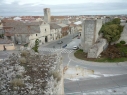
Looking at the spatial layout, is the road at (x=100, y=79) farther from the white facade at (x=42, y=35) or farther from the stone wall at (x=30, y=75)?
the white facade at (x=42, y=35)

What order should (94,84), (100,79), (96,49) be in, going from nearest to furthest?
1. (94,84)
2. (100,79)
3. (96,49)

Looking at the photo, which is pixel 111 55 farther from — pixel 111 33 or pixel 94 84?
pixel 94 84

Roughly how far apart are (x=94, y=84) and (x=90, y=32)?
13.8 metres

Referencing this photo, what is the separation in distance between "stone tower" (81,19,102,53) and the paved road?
11431mm

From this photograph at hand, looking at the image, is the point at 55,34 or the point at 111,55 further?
the point at 55,34

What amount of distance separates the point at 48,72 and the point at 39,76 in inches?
20.9

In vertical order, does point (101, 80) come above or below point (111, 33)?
below

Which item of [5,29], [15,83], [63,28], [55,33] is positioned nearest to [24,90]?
[15,83]

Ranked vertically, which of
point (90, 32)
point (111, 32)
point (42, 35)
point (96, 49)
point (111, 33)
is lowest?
point (96, 49)

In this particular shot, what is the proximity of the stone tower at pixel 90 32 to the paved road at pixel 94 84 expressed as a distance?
11.4 meters

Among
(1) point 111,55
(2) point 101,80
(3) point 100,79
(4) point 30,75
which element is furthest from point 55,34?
(4) point 30,75

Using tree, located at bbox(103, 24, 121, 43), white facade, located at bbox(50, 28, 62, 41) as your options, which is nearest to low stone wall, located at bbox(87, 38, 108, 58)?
tree, located at bbox(103, 24, 121, 43)

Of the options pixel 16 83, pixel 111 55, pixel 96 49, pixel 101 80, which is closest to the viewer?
pixel 16 83

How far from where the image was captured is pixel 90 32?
94.0ft
